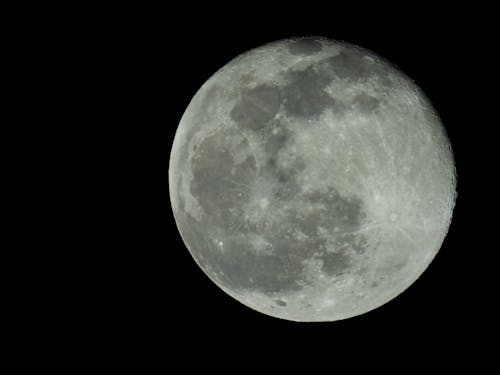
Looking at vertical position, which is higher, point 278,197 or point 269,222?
point 278,197

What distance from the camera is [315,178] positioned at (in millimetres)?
4160

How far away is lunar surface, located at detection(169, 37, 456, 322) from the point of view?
13.8ft

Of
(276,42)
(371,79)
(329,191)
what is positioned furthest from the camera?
(276,42)

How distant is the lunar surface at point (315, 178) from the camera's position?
13.8ft

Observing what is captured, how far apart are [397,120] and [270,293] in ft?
5.46

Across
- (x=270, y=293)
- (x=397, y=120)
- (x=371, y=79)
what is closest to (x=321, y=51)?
(x=371, y=79)

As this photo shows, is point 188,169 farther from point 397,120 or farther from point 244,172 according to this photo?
point 397,120

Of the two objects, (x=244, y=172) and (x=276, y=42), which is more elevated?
(x=276, y=42)

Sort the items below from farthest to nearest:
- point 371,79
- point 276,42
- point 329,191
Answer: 1. point 276,42
2. point 371,79
3. point 329,191

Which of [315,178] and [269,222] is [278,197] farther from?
[315,178]

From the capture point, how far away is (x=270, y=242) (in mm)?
4312

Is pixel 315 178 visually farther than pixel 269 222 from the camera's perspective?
No

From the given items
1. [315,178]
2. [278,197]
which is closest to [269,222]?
[278,197]

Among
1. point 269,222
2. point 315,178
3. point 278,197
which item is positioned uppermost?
point 315,178
